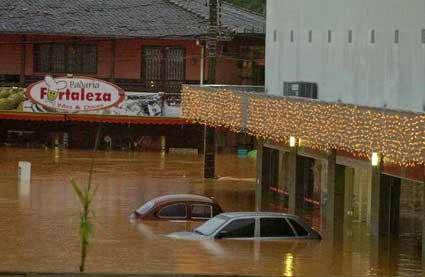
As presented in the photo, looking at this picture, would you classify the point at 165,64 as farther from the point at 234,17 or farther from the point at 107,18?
the point at 234,17

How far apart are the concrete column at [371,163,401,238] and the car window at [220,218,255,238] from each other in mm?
5275

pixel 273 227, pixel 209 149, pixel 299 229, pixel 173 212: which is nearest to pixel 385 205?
pixel 299 229

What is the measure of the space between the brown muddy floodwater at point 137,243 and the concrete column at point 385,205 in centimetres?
63

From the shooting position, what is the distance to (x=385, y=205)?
37.1 metres

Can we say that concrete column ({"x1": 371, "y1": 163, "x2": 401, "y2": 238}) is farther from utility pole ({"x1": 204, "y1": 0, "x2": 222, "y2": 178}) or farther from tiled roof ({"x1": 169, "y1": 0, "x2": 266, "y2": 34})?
tiled roof ({"x1": 169, "y1": 0, "x2": 266, "y2": 34})

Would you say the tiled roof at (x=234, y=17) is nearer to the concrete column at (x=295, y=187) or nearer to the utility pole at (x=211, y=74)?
the utility pole at (x=211, y=74)

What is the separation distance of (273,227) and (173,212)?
539 centimetres

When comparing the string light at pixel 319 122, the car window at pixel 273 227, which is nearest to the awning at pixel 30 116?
the string light at pixel 319 122

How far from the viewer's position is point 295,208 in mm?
44906

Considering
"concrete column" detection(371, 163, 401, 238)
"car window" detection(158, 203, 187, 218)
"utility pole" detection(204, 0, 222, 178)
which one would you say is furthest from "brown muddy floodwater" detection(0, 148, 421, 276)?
"utility pole" detection(204, 0, 222, 178)

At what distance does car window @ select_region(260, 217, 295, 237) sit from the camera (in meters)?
32.9

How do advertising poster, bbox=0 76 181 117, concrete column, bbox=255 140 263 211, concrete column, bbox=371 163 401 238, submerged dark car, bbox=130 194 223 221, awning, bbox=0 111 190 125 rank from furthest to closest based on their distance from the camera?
awning, bbox=0 111 190 125 → advertising poster, bbox=0 76 181 117 → concrete column, bbox=255 140 263 211 → submerged dark car, bbox=130 194 223 221 → concrete column, bbox=371 163 401 238

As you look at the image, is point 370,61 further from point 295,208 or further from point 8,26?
point 8,26

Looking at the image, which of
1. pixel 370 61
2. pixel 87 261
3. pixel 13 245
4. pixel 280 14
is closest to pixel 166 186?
pixel 280 14
